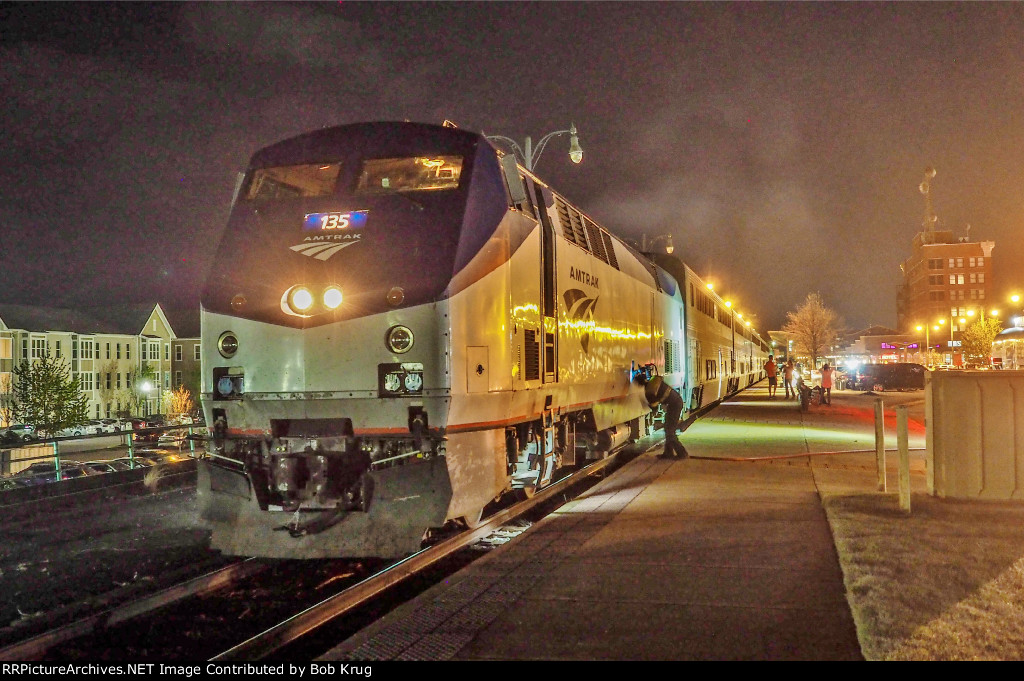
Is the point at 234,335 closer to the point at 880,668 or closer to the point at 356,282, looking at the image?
the point at 356,282

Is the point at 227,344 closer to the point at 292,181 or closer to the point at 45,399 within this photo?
the point at 292,181

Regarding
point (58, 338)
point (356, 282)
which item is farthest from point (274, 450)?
point (58, 338)

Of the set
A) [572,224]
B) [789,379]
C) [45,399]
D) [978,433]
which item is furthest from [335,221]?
[45,399]

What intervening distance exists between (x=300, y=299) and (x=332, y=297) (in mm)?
316

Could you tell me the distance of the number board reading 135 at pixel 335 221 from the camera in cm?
742

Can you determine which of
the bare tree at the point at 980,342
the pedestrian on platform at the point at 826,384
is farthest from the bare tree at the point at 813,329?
the pedestrian on platform at the point at 826,384

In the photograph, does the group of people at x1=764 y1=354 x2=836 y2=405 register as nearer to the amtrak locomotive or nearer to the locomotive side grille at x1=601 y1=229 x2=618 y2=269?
the locomotive side grille at x1=601 y1=229 x2=618 y2=269

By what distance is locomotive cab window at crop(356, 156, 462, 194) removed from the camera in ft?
25.0

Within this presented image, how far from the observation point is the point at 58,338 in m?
55.8

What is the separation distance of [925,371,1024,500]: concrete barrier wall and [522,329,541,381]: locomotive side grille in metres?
4.22

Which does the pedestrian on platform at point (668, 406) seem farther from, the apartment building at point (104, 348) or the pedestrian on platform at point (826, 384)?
the apartment building at point (104, 348)

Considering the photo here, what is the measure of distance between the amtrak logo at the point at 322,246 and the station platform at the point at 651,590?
9.94 ft

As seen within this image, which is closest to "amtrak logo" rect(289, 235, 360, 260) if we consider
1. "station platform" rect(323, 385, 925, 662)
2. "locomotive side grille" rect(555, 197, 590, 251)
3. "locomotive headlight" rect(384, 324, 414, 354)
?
"locomotive headlight" rect(384, 324, 414, 354)

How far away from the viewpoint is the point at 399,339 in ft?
22.8
